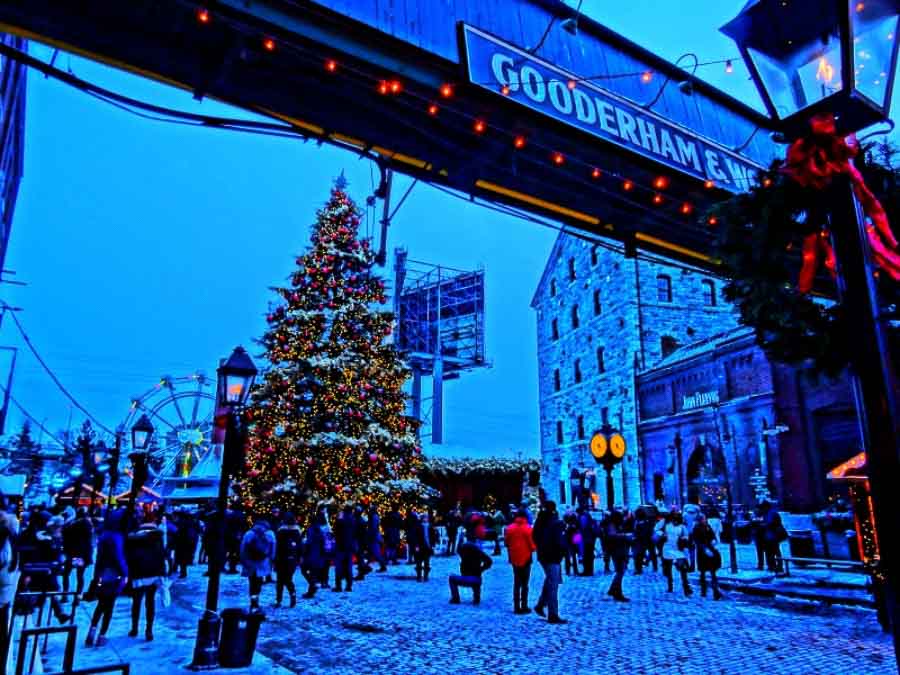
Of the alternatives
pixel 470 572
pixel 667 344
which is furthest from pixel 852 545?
pixel 667 344

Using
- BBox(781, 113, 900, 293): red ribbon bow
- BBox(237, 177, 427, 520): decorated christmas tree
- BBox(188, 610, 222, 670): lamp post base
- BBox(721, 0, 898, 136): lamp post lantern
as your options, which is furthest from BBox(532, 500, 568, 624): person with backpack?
BBox(237, 177, 427, 520): decorated christmas tree

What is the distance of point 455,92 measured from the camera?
7.26 m

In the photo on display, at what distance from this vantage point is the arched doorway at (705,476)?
97.5 ft

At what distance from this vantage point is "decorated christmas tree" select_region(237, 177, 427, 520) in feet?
61.5

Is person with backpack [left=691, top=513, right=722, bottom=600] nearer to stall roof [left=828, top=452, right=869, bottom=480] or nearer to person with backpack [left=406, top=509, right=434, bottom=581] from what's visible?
stall roof [left=828, top=452, right=869, bottom=480]

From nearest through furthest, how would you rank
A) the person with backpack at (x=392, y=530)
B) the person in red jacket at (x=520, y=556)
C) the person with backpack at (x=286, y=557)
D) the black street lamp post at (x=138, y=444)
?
the person in red jacket at (x=520, y=556)
the person with backpack at (x=286, y=557)
the black street lamp post at (x=138, y=444)
the person with backpack at (x=392, y=530)

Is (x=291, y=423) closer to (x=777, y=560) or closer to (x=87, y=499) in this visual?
(x=777, y=560)

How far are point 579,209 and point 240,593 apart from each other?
36.6 feet

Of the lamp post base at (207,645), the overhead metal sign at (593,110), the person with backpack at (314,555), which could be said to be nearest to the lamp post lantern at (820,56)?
the overhead metal sign at (593,110)

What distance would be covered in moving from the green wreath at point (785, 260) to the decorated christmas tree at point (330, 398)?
15320 millimetres

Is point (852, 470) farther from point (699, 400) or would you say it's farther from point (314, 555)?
point (699, 400)

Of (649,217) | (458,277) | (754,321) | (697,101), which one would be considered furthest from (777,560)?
(458,277)

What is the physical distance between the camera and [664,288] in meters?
39.7

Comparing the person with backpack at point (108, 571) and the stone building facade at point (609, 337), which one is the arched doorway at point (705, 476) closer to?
the stone building facade at point (609, 337)
